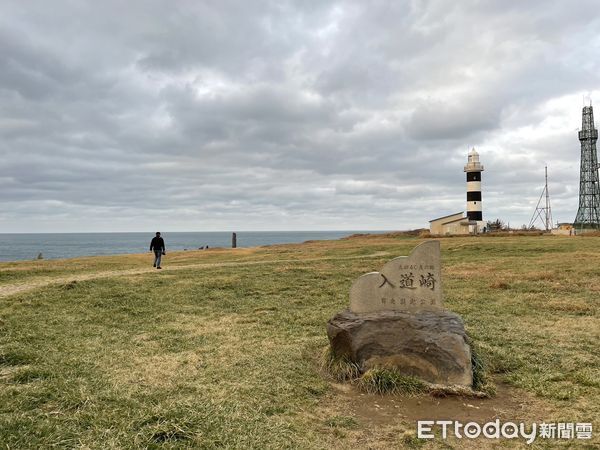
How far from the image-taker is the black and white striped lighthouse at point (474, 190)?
5250 centimetres

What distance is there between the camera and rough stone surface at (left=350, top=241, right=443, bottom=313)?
8.36 m

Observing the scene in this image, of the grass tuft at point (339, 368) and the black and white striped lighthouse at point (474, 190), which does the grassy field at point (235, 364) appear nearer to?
the grass tuft at point (339, 368)

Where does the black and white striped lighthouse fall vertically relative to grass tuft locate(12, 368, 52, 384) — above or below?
above

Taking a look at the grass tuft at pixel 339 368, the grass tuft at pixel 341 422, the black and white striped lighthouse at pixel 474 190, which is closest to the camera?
the grass tuft at pixel 341 422

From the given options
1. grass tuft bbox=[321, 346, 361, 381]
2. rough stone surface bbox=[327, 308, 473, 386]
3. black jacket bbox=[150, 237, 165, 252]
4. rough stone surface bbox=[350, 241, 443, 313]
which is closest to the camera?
rough stone surface bbox=[327, 308, 473, 386]

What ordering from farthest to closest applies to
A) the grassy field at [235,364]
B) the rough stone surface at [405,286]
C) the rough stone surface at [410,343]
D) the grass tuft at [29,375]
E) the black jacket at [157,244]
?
the black jacket at [157,244]
the rough stone surface at [405,286]
the rough stone surface at [410,343]
the grass tuft at [29,375]
the grassy field at [235,364]

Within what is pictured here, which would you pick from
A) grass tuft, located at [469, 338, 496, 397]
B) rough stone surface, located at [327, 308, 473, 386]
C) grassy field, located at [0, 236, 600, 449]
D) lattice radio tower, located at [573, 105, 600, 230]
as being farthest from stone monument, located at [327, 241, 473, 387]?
lattice radio tower, located at [573, 105, 600, 230]

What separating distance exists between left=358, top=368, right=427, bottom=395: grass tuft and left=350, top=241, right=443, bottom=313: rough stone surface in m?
1.34

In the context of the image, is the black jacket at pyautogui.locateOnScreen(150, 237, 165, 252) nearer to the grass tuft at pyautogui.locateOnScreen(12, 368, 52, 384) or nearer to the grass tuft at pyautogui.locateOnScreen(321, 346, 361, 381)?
the grass tuft at pyautogui.locateOnScreen(12, 368, 52, 384)

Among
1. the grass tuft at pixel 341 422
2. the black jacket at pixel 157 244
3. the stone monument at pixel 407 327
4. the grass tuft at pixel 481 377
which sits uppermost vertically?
the black jacket at pixel 157 244

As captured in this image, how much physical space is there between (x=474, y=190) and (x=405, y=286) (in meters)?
48.0

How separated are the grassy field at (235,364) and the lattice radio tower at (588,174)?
5402 centimetres

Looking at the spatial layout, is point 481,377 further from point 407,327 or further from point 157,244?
point 157,244

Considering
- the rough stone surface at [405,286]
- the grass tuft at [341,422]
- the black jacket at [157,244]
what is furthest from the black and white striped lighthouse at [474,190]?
the grass tuft at [341,422]
